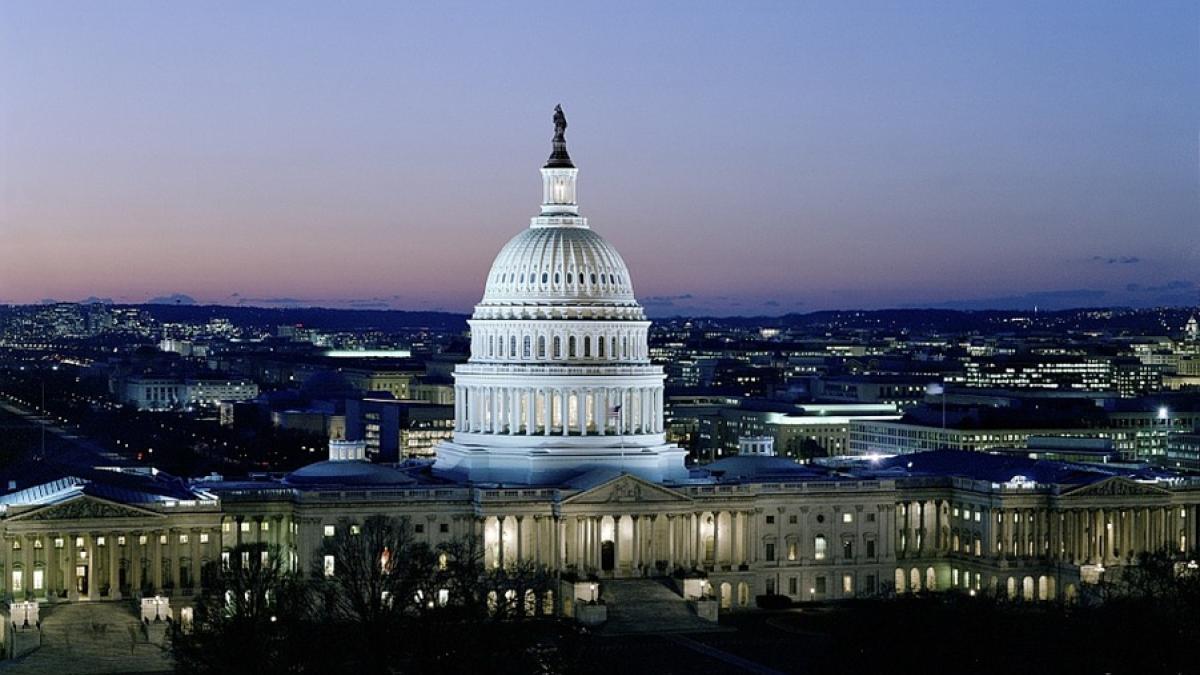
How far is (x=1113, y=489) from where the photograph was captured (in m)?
166

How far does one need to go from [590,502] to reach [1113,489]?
32.3 metres

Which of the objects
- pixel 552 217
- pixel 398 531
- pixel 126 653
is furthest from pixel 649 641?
pixel 552 217

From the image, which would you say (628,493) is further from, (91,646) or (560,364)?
(91,646)

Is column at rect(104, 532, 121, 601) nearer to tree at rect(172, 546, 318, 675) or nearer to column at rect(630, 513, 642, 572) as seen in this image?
tree at rect(172, 546, 318, 675)

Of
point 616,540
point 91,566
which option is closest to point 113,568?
point 91,566

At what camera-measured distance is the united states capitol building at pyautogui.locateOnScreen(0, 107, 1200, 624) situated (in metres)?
151

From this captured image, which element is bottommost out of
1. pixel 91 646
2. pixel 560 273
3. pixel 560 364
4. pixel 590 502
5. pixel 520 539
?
pixel 91 646

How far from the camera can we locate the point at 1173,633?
400ft

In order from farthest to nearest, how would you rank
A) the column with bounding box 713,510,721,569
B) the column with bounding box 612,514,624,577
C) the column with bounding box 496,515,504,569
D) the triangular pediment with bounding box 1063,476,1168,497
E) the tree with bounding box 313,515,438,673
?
the triangular pediment with bounding box 1063,476,1168,497
the column with bounding box 713,510,721,569
the column with bounding box 612,514,624,577
the column with bounding box 496,515,504,569
the tree with bounding box 313,515,438,673

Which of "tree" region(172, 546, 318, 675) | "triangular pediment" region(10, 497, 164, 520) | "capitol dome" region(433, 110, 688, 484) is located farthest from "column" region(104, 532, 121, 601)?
"capitol dome" region(433, 110, 688, 484)

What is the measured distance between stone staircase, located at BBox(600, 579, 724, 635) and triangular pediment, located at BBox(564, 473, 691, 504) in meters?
5.86

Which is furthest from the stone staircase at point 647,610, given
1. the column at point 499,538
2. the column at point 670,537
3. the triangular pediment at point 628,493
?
the column at point 499,538

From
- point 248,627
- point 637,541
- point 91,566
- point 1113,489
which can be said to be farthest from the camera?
point 1113,489

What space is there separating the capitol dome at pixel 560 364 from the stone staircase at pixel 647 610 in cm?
1487
